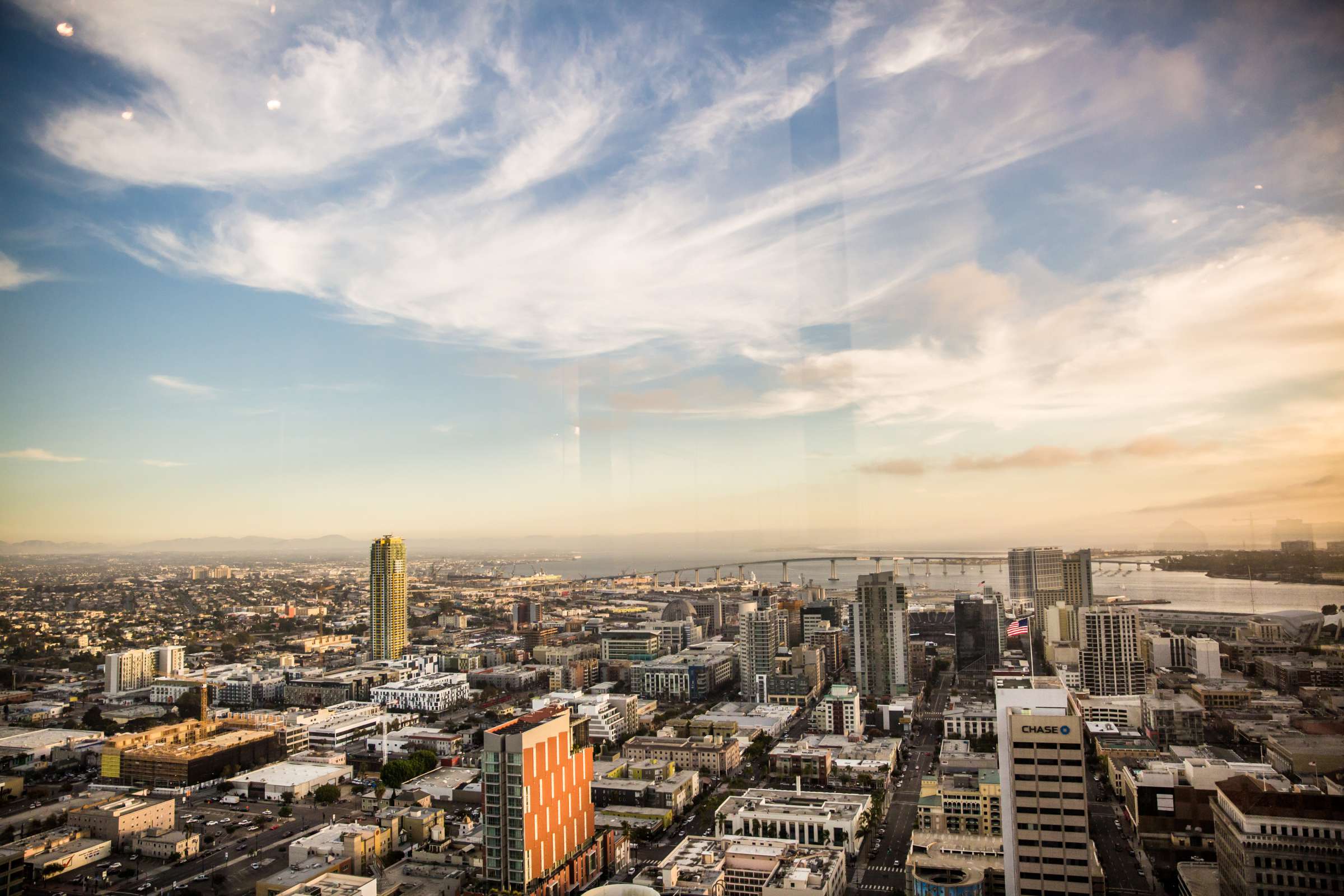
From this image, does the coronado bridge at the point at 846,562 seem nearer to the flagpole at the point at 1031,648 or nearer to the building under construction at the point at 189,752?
the flagpole at the point at 1031,648

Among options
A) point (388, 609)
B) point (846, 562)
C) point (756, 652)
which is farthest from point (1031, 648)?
point (388, 609)

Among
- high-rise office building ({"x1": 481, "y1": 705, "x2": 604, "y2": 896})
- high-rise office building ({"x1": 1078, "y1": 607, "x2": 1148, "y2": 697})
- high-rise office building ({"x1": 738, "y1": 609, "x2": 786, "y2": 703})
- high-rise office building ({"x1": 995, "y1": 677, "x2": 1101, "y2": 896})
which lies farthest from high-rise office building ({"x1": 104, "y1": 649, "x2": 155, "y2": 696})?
high-rise office building ({"x1": 1078, "y1": 607, "x2": 1148, "y2": 697})

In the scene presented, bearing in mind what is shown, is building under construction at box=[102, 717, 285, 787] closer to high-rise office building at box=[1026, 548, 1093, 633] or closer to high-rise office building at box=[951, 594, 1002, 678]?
high-rise office building at box=[1026, 548, 1093, 633]

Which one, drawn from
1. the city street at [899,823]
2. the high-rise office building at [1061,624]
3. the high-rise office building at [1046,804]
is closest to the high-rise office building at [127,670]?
the city street at [899,823]

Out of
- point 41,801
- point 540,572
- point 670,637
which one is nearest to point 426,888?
point 41,801

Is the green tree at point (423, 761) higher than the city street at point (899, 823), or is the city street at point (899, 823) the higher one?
the green tree at point (423, 761)

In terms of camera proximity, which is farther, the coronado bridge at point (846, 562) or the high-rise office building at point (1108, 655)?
the high-rise office building at point (1108, 655)
